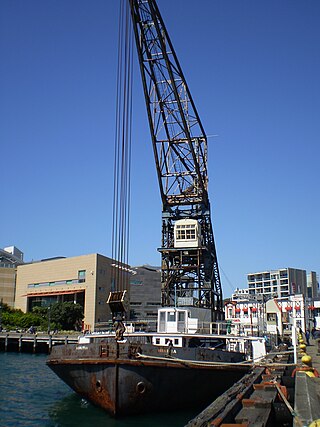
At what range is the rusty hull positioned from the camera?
762 inches

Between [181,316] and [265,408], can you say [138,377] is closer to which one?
[181,316]

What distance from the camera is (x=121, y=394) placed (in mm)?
19219

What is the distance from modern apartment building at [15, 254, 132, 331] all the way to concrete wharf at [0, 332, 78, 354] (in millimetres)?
20594

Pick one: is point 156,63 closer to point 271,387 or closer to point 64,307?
point 271,387

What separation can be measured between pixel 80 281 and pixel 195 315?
6534 cm

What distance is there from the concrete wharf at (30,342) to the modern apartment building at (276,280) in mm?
114150

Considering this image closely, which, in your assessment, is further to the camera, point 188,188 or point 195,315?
point 188,188

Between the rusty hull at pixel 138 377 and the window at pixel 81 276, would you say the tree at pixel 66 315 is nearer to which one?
the window at pixel 81 276

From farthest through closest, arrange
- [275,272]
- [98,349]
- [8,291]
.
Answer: [275,272], [8,291], [98,349]

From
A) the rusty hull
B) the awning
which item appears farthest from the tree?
the rusty hull

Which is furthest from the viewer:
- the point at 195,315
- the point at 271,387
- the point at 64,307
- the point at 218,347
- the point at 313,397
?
the point at 64,307

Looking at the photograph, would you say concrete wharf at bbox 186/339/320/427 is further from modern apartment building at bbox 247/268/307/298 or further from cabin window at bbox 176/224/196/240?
modern apartment building at bbox 247/268/307/298

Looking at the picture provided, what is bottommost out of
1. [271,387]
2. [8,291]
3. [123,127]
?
[271,387]

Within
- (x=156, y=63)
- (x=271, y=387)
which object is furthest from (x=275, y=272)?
(x=271, y=387)
